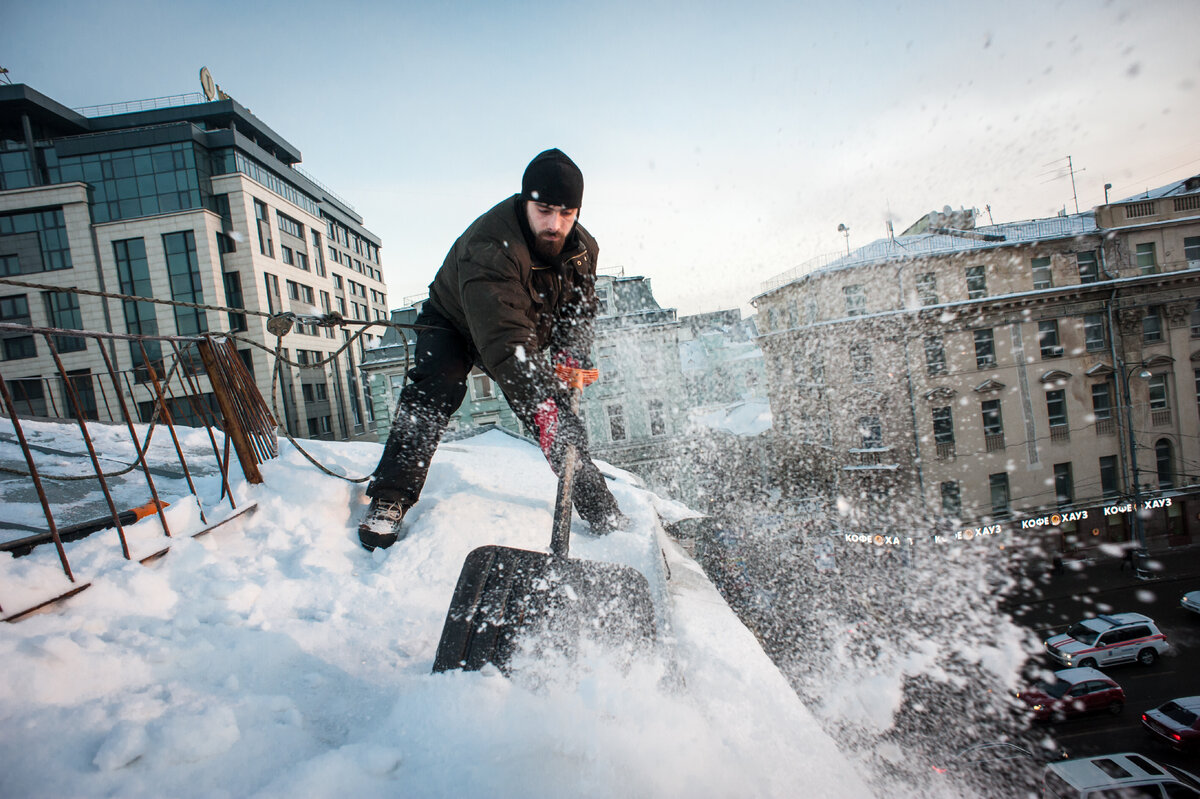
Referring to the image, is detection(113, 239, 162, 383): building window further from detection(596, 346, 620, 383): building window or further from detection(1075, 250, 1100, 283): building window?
detection(1075, 250, 1100, 283): building window

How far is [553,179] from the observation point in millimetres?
1788

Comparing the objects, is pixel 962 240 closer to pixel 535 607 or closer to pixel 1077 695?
pixel 1077 695

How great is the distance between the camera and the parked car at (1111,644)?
9.25 metres

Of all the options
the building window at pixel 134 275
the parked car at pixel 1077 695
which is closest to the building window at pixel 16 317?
the building window at pixel 134 275

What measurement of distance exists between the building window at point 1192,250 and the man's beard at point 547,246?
1869cm

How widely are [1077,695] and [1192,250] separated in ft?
38.8

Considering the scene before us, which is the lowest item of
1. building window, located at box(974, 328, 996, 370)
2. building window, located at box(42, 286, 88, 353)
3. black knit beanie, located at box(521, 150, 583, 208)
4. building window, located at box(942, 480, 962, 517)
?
building window, located at box(942, 480, 962, 517)

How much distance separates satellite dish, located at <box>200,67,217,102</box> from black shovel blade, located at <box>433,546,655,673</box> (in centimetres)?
3224

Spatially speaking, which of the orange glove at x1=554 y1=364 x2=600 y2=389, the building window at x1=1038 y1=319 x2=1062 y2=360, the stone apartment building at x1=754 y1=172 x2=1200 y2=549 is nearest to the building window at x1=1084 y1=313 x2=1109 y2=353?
the stone apartment building at x1=754 y1=172 x2=1200 y2=549

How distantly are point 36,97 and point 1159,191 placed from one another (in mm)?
40487

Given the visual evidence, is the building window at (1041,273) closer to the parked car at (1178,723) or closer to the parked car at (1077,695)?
the parked car at (1077,695)

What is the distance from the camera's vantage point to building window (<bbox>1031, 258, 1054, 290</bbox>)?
1415 centimetres

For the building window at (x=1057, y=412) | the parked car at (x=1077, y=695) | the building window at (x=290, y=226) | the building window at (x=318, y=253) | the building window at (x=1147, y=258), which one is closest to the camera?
the parked car at (x=1077, y=695)

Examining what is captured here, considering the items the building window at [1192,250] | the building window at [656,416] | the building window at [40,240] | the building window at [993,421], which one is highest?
the building window at [40,240]
